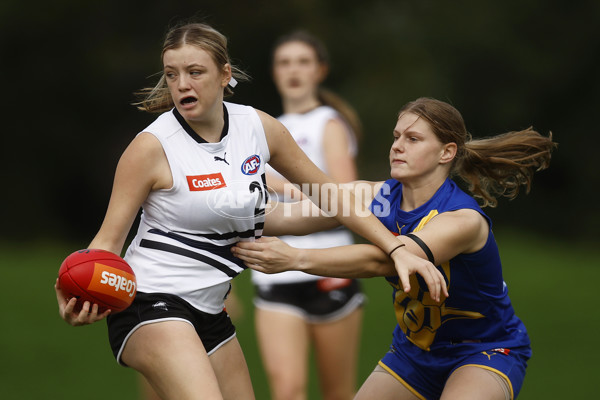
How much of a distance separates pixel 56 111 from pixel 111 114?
1116mm

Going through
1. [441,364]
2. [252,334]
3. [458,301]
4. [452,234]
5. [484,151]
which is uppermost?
[484,151]

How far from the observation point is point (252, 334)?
926 centimetres

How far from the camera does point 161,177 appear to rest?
11.7ft

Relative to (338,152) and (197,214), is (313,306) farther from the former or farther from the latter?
(197,214)

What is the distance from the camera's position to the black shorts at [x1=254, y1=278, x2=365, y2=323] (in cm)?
545

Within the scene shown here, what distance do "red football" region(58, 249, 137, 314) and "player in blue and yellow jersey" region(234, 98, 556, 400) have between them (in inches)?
20.9

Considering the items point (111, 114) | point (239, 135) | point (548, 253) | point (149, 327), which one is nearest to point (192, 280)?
point (149, 327)

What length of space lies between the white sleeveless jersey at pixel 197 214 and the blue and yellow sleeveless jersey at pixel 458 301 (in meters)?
0.80

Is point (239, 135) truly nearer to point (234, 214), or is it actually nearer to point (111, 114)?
point (234, 214)

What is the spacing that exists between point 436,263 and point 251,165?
908mm

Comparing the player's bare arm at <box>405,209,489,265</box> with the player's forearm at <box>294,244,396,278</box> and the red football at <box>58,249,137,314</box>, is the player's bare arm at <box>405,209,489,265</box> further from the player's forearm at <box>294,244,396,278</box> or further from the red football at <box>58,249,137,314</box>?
the red football at <box>58,249,137,314</box>

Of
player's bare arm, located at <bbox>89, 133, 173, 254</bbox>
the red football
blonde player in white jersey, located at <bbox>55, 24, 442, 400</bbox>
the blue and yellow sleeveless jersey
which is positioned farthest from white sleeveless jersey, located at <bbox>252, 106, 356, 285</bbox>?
the red football

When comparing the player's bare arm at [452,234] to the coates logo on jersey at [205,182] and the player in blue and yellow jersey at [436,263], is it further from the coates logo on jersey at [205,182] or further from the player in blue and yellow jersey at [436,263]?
the coates logo on jersey at [205,182]

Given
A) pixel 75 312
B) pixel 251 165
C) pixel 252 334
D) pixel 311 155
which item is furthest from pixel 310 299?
pixel 252 334
